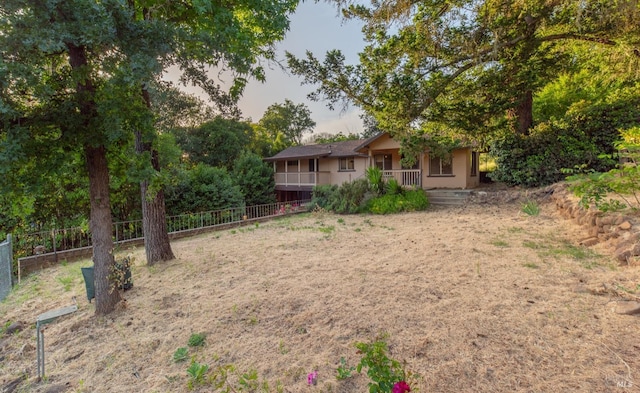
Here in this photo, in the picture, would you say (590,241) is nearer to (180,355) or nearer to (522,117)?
(180,355)

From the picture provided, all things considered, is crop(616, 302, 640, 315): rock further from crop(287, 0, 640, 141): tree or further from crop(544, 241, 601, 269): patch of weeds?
crop(287, 0, 640, 141): tree

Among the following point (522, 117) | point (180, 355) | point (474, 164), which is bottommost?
point (180, 355)

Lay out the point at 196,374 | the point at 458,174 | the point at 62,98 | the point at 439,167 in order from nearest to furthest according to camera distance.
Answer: the point at 196,374, the point at 62,98, the point at 458,174, the point at 439,167

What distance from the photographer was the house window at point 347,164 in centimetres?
1865

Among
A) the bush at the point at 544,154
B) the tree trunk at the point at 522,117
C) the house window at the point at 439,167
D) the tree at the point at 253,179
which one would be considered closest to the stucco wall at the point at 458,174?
the house window at the point at 439,167

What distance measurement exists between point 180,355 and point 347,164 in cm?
1694

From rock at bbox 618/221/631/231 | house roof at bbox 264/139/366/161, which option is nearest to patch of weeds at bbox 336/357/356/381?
rock at bbox 618/221/631/231

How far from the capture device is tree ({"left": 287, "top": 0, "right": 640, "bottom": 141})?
7.69 meters

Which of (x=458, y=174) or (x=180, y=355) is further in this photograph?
(x=458, y=174)

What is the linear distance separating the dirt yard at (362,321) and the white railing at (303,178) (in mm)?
13424

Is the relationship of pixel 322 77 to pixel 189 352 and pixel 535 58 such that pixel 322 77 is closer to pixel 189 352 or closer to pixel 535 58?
pixel 535 58

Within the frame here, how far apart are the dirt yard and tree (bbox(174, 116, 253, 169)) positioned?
15.0 meters

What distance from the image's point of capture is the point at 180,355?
8.57 feet

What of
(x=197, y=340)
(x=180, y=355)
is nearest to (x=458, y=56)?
(x=197, y=340)
